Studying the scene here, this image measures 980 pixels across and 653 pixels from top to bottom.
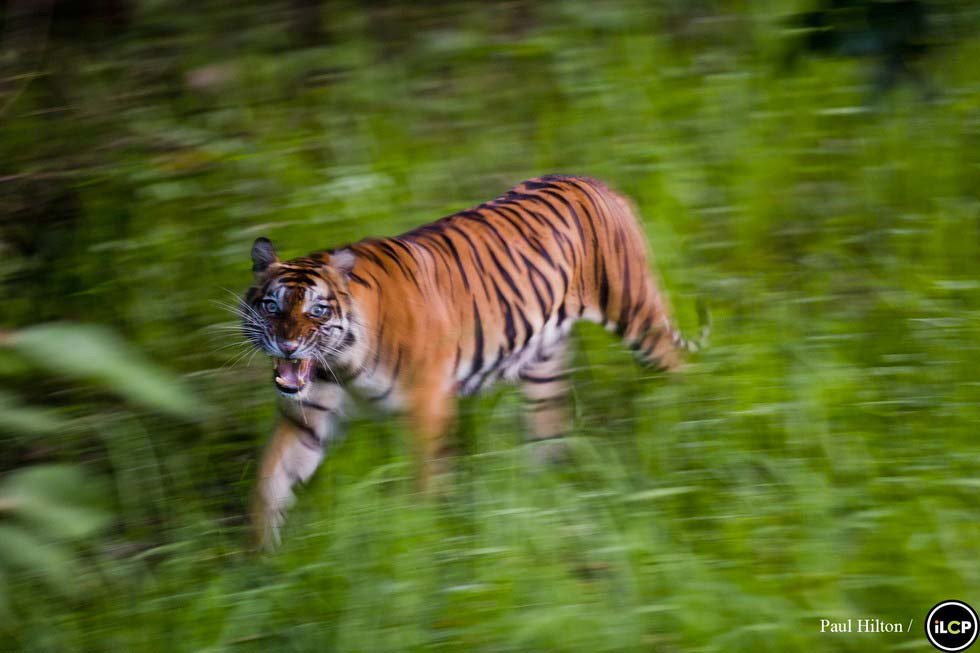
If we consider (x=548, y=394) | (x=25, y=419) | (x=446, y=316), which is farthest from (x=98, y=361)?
(x=548, y=394)

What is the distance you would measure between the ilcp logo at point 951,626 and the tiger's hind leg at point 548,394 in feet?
4.64

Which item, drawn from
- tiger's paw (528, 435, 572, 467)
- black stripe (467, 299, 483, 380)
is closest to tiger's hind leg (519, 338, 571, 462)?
tiger's paw (528, 435, 572, 467)

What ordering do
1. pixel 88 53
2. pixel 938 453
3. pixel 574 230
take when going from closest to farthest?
pixel 938 453
pixel 574 230
pixel 88 53

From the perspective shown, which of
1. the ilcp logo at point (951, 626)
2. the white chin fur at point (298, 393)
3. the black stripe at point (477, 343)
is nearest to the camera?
the ilcp logo at point (951, 626)

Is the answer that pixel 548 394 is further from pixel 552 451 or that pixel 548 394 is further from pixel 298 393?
pixel 298 393

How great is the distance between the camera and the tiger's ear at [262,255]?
3451 millimetres

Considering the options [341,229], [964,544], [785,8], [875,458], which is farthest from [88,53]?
[964,544]

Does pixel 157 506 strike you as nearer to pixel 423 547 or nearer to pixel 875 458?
pixel 423 547

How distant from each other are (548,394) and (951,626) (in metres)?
1.67

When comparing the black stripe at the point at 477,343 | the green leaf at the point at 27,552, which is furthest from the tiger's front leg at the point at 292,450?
the green leaf at the point at 27,552

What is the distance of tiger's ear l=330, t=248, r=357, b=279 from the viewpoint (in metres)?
3.47

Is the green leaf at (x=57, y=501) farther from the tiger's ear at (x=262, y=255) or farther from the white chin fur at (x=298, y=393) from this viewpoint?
the tiger's ear at (x=262, y=255)

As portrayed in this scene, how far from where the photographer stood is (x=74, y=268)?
15.8 ft

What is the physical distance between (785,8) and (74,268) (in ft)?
11.8
